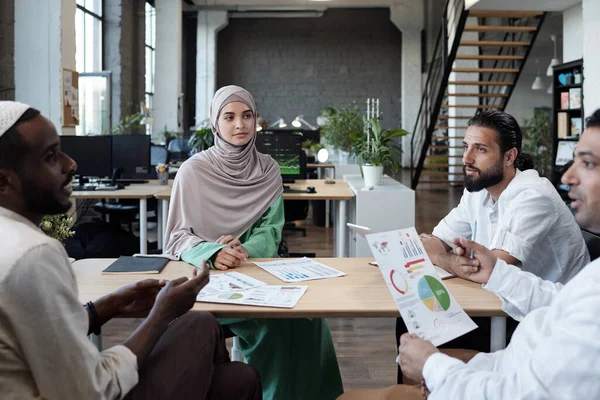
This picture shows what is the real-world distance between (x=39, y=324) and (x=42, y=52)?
530cm

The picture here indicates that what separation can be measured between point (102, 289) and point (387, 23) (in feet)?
48.9

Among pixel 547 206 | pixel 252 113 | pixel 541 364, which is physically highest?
pixel 252 113

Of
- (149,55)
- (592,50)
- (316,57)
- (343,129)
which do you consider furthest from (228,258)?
(316,57)

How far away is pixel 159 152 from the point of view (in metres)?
6.68

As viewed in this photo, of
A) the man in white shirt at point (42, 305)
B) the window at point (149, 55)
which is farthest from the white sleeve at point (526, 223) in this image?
the window at point (149, 55)

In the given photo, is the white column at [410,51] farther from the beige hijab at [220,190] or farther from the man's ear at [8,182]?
the man's ear at [8,182]

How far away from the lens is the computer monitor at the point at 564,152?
8125mm

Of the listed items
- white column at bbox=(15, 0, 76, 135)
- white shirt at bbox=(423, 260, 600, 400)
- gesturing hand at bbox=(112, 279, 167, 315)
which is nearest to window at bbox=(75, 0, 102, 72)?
white column at bbox=(15, 0, 76, 135)

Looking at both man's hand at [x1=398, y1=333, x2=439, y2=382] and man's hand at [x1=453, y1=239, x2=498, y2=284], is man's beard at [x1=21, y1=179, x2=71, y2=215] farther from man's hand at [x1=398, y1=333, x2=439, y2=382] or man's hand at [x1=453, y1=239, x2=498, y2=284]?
man's hand at [x1=453, y1=239, x2=498, y2=284]

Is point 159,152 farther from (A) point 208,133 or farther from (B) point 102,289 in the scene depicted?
(B) point 102,289

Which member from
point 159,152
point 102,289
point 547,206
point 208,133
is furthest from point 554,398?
point 159,152

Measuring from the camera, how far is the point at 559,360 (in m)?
0.97

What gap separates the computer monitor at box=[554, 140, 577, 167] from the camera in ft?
26.7

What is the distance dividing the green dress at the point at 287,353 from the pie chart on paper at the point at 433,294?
800 millimetres
